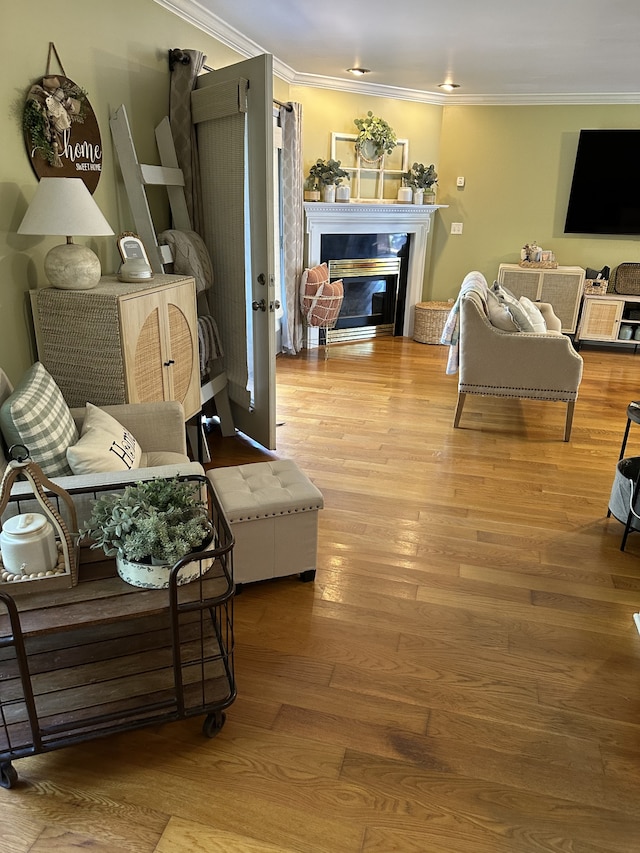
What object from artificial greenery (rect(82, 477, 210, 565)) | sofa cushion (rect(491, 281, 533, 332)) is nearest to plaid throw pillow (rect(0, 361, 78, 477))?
artificial greenery (rect(82, 477, 210, 565))

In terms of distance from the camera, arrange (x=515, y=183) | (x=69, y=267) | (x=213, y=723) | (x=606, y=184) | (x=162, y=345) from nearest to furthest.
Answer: (x=213, y=723) < (x=69, y=267) < (x=162, y=345) < (x=606, y=184) < (x=515, y=183)

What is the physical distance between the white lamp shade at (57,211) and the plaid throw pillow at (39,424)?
587 mm

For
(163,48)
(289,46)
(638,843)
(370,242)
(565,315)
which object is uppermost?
(289,46)

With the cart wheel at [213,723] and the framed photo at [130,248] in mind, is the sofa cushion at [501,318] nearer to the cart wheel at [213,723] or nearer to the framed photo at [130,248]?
the framed photo at [130,248]

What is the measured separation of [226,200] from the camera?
3354mm

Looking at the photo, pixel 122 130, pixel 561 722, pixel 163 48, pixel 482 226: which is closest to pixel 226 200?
pixel 122 130

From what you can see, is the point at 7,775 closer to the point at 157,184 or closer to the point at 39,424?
the point at 39,424

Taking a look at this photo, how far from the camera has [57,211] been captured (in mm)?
2252

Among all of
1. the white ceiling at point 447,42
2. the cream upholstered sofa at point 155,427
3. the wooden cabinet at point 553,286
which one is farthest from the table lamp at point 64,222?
the wooden cabinet at point 553,286

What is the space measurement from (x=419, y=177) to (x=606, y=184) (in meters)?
1.85

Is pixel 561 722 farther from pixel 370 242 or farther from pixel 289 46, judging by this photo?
pixel 370 242

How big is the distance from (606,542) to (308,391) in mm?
2619

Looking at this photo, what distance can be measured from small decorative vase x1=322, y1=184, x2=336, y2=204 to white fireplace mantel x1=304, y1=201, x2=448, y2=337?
0.19 feet

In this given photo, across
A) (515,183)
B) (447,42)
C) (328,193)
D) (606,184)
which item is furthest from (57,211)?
(606,184)
